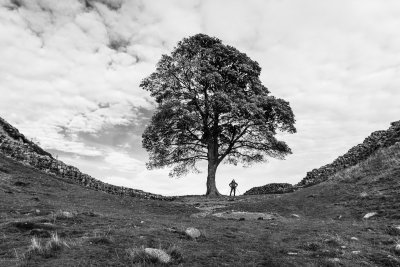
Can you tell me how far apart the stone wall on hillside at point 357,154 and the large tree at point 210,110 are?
391 cm

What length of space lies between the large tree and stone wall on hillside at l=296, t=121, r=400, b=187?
12.8 feet

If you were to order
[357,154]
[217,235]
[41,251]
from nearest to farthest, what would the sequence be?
[41,251] < [217,235] < [357,154]

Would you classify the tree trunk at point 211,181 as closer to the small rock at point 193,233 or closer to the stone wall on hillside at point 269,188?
the stone wall on hillside at point 269,188

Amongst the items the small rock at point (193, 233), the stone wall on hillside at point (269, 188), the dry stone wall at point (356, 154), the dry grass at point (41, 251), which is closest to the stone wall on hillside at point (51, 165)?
the stone wall on hillside at point (269, 188)

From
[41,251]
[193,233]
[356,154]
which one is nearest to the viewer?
[41,251]

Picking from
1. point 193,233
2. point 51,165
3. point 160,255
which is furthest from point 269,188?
point 160,255

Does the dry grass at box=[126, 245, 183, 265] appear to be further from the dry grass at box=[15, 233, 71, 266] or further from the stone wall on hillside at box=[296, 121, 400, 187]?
the stone wall on hillside at box=[296, 121, 400, 187]

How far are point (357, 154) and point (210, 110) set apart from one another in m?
15.5

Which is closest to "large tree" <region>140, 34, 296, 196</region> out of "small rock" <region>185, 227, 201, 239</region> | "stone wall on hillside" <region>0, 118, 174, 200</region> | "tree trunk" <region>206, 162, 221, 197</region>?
"tree trunk" <region>206, 162, 221, 197</region>

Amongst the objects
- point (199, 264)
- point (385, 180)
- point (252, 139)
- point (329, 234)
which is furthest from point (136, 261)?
point (252, 139)

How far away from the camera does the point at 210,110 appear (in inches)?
1438

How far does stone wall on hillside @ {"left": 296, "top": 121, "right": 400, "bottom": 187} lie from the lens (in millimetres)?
32344

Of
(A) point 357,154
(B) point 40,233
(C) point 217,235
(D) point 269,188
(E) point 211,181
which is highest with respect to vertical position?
(A) point 357,154

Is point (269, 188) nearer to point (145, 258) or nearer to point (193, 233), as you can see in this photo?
point (193, 233)
